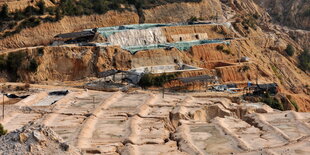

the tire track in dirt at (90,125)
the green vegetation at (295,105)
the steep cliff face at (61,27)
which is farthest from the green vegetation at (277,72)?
the tire track in dirt at (90,125)

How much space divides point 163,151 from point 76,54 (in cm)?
3093

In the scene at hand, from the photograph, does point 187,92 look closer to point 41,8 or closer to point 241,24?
point 41,8

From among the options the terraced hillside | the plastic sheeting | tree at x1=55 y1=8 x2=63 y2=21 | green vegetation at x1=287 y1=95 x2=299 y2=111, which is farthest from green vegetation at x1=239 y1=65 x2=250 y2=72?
tree at x1=55 y1=8 x2=63 y2=21

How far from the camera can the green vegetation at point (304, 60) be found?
76.2 metres

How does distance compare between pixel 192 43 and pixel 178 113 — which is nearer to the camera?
pixel 178 113

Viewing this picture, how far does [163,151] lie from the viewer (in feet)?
88.6

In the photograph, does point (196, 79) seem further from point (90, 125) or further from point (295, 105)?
point (90, 125)

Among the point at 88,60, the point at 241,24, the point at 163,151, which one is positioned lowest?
the point at 163,151

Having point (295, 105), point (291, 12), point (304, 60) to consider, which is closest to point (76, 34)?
point (295, 105)

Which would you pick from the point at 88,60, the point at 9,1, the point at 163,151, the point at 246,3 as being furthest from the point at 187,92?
the point at 246,3

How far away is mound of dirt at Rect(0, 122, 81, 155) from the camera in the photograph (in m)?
19.4

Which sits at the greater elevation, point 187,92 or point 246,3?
point 246,3

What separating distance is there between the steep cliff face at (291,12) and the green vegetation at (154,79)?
51.3m

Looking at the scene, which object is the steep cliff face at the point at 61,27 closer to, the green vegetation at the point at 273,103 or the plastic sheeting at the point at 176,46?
the plastic sheeting at the point at 176,46
